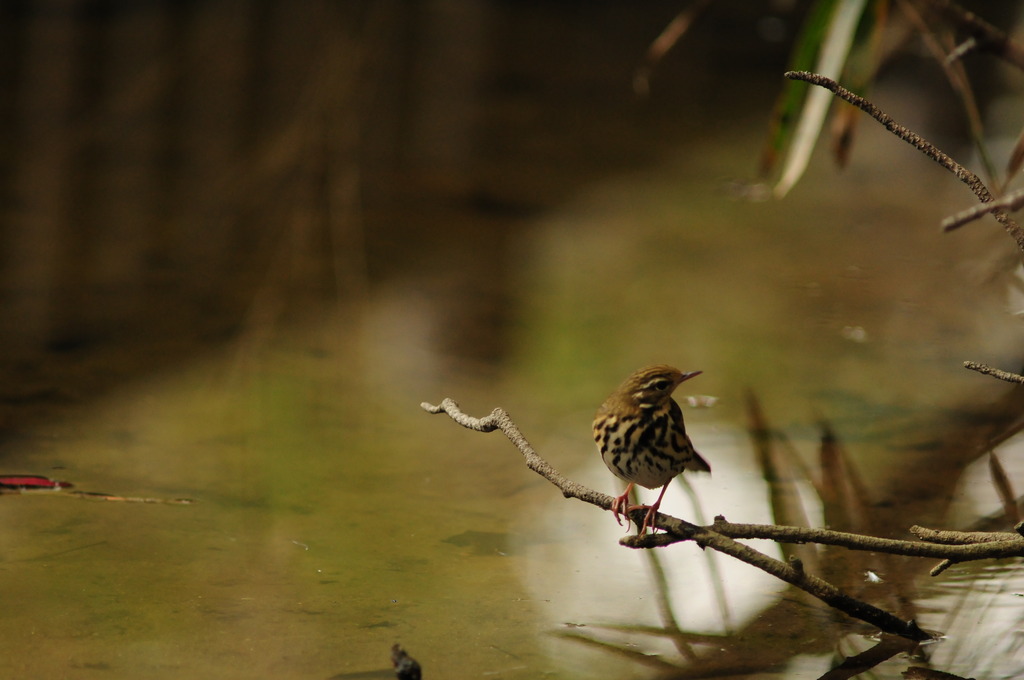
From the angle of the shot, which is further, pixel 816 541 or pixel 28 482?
pixel 28 482

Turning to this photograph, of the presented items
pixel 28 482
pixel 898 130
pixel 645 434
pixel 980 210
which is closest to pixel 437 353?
pixel 28 482

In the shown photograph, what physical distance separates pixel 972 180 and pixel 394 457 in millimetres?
1612

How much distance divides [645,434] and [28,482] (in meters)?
1.51

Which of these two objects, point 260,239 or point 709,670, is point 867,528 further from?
point 260,239

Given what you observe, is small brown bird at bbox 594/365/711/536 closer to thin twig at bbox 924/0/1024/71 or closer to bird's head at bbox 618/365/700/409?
bird's head at bbox 618/365/700/409

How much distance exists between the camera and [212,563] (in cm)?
250

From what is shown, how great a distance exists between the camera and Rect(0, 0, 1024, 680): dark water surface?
7.58 ft

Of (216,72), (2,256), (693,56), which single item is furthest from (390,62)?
(2,256)

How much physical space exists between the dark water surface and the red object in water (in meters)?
0.04

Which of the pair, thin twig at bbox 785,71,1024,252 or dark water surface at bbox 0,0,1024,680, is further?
dark water surface at bbox 0,0,1024,680

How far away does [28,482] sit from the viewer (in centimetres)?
278

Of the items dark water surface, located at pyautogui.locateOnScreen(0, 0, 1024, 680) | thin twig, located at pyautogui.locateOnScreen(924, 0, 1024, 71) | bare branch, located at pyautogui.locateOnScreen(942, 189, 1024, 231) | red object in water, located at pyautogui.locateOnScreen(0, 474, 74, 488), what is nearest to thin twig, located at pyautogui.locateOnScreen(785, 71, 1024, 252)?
bare branch, located at pyautogui.locateOnScreen(942, 189, 1024, 231)

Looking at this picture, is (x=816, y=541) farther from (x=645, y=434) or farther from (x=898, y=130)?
(x=898, y=130)

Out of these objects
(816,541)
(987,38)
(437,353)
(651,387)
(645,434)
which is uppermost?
(987,38)
